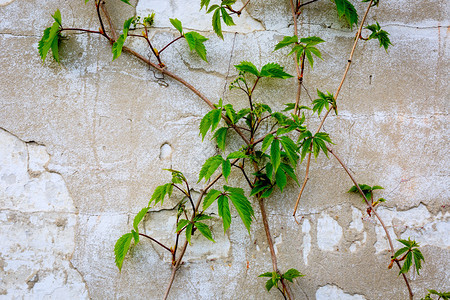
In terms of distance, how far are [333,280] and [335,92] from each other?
884mm

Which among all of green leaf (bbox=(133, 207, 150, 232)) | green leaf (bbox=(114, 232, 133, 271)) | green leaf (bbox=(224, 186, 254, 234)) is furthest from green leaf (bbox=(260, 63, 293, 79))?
green leaf (bbox=(114, 232, 133, 271))

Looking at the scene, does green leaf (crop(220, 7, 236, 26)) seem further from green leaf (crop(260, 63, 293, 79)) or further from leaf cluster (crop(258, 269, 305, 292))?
leaf cluster (crop(258, 269, 305, 292))

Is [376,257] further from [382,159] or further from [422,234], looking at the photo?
[382,159]

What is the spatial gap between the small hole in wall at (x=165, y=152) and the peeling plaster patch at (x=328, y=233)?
2.52ft

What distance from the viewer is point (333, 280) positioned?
5.51 feet

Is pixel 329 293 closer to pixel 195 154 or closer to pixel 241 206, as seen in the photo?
pixel 241 206

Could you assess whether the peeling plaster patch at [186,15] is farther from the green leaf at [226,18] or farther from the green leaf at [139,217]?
the green leaf at [139,217]

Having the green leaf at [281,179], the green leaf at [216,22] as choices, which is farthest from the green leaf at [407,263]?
the green leaf at [216,22]

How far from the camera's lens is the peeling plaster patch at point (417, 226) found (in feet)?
5.62

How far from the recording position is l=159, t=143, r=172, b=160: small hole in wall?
175 cm

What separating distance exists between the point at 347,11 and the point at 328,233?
1.04 m

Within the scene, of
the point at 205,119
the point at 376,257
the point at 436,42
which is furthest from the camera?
the point at 436,42

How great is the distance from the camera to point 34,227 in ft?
5.55

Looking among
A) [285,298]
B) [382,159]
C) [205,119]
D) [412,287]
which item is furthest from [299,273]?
[205,119]
